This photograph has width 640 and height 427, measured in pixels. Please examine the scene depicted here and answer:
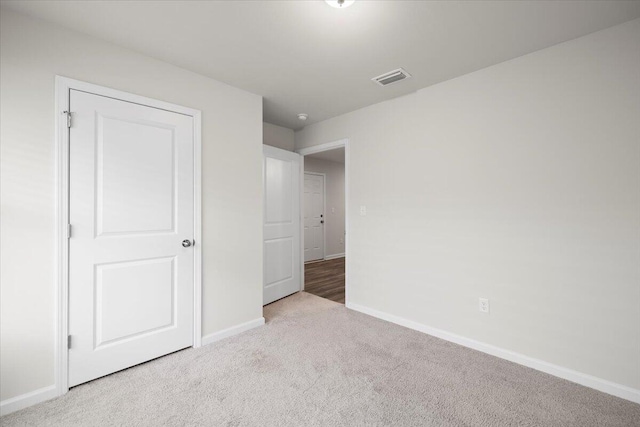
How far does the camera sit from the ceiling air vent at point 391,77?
243 cm

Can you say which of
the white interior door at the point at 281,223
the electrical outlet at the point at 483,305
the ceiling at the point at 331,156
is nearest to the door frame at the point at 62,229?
the white interior door at the point at 281,223

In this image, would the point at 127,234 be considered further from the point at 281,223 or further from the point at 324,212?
the point at 324,212

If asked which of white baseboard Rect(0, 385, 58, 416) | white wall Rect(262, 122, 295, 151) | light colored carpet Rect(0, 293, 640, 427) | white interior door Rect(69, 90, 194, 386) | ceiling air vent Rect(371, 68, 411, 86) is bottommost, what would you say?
light colored carpet Rect(0, 293, 640, 427)

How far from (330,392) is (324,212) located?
5.02 meters

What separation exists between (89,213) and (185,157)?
2.58ft

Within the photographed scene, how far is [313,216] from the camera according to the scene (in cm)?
645

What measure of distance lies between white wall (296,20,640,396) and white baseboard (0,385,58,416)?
2.75m

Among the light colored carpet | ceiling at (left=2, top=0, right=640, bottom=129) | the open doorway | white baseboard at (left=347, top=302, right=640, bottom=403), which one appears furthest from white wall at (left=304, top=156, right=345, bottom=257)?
the light colored carpet

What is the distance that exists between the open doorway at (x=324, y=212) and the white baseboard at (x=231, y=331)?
2.63 metres

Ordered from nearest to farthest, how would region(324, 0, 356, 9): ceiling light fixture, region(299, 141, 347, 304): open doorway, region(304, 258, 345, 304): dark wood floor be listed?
1. region(324, 0, 356, 9): ceiling light fixture
2. region(304, 258, 345, 304): dark wood floor
3. region(299, 141, 347, 304): open doorway

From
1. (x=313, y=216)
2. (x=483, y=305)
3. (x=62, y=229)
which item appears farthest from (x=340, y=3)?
(x=313, y=216)

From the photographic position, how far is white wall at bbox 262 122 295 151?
151 inches

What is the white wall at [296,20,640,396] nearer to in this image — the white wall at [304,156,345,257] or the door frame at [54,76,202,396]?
the door frame at [54,76,202,396]

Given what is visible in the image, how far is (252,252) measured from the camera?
2879mm
